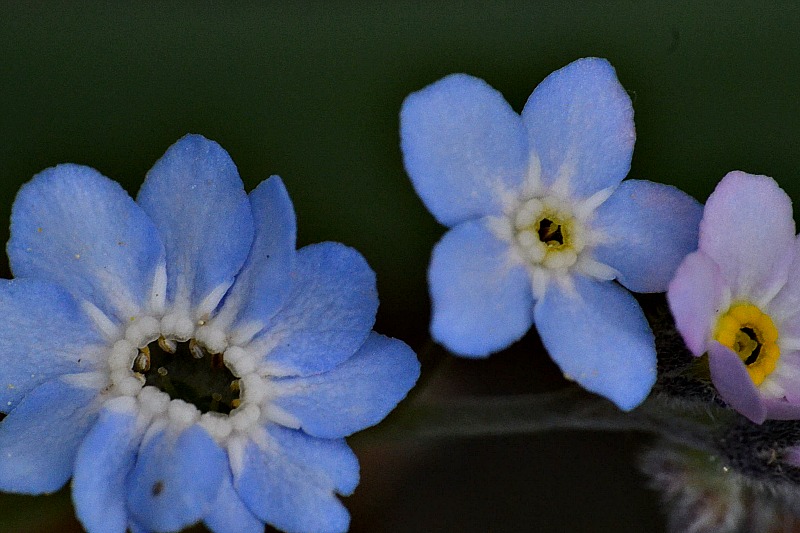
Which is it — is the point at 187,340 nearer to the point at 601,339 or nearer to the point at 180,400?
the point at 180,400

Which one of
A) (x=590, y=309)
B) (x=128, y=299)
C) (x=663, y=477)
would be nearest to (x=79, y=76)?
(x=128, y=299)

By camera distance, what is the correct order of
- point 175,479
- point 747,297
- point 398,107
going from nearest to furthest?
point 175,479 → point 747,297 → point 398,107

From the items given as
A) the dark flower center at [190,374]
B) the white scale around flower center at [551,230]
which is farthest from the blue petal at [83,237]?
the white scale around flower center at [551,230]

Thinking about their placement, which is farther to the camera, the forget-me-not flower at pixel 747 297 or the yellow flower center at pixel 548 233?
the yellow flower center at pixel 548 233

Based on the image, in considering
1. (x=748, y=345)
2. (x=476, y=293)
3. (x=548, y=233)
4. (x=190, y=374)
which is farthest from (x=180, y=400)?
(x=748, y=345)

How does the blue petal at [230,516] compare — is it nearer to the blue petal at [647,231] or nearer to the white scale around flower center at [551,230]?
the white scale around flower center at [551,230]

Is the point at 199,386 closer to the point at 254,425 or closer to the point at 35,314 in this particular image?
the point at 254,425

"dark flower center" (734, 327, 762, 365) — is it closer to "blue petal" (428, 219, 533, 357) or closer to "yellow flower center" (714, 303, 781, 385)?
"yellow flower center" (714, 303, 781, 385)
